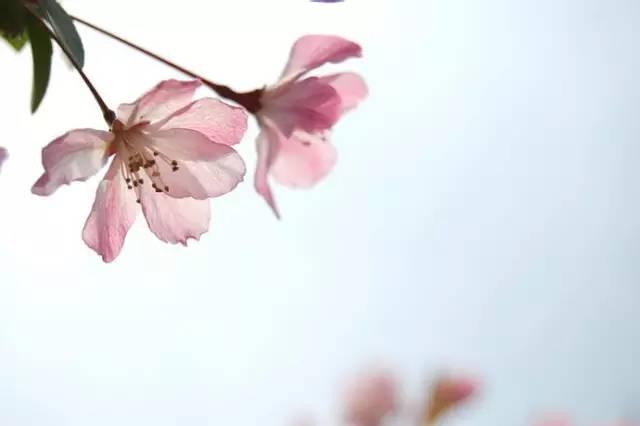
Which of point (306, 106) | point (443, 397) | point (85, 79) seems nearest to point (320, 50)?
Answer: point (306, 106)

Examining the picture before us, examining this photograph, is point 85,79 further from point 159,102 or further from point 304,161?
point 304,161

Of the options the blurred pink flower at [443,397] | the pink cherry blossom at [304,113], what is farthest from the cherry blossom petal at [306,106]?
the blurred pink flower at [443,397]

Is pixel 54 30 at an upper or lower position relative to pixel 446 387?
upper

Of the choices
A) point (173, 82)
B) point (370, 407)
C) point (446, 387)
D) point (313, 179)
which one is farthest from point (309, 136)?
point (370, 407)

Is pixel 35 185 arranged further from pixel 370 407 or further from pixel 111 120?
pixel 370 407

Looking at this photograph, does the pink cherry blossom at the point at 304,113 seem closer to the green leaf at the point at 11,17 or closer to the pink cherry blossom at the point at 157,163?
the pink cherry blossom at the point at 157,163

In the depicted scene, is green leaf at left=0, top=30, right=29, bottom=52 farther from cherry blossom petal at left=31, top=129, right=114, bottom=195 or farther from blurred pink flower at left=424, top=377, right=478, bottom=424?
blurred pink flower at left=424, top=377, right=478, bottom=424
